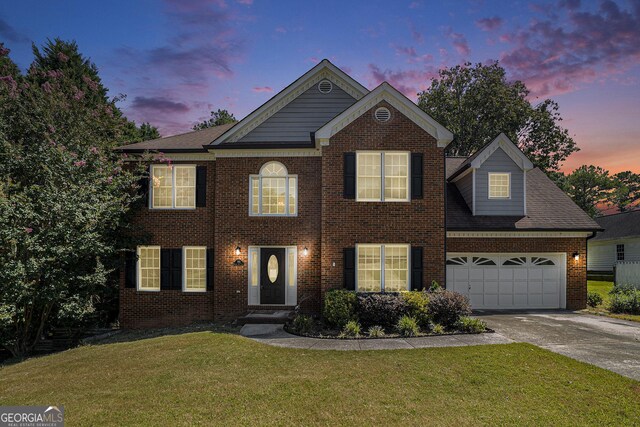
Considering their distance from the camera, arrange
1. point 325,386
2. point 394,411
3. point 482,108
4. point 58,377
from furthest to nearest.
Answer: point 482,108, point 58,377, point 325,386, point 394,411

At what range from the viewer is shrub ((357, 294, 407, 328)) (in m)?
10.3

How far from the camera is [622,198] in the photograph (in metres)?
59.2

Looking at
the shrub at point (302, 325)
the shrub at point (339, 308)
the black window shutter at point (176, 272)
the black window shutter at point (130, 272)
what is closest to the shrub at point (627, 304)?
the shrub at point (339, 308)

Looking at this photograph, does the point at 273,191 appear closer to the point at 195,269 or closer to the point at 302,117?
the point at 302,117

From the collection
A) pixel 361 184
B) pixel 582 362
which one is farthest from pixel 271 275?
pixel 582 362

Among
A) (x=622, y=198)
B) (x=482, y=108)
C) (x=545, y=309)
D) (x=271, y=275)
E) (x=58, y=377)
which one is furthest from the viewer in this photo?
(x=622, y=198)

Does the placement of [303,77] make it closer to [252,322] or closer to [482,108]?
[252,322]

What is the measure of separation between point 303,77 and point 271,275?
24.9 feet

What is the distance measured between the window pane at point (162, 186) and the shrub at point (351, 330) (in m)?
7.93

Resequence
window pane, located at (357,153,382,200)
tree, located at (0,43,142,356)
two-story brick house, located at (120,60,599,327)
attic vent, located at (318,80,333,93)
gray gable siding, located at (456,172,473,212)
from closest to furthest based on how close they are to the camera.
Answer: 1. tree, located at (0,43,142,356)
2. two-story brick house, located at (120,60,599,327)
3. window pane, located at (357,153,382,200)
4. attic vent, located at (318,80,333,93)
5. gray gable siding, located at (456,172,473,212)

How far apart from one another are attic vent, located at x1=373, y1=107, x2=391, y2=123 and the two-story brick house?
0.03 metres

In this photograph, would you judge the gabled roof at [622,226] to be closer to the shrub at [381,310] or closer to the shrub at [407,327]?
the shrub at [381,310]

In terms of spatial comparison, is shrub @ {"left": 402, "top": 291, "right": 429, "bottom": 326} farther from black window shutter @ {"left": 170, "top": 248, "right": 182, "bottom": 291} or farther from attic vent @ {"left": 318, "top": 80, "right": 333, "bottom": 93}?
attic vent @ {"left": 318, "top": 80, "right": 333, "bottom": 93}

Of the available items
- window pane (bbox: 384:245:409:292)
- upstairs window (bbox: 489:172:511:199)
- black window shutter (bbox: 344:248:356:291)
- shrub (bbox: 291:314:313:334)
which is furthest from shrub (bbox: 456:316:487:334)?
upstairs window (bbox: 489:172:511:199)
